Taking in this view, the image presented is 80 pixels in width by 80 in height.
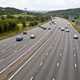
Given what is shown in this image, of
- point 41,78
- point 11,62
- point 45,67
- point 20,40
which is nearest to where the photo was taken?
point 41,78

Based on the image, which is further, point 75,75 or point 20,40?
point 20,40

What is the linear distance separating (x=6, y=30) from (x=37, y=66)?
7722 centimetres

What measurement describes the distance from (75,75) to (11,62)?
14272mm

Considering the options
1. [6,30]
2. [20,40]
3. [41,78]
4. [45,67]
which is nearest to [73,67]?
[45,67]

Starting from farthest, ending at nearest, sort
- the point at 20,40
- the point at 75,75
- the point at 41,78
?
the point at 20,40 < the point at 75,75 < the point at 41,78

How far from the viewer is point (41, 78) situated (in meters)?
32.4

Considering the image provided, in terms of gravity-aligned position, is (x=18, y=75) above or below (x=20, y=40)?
above

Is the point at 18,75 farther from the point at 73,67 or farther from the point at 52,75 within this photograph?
the point at 73,67

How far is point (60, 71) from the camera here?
122 feet

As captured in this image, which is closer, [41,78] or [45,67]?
[41,78]

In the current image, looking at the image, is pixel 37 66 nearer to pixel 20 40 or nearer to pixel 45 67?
pixel 45 67

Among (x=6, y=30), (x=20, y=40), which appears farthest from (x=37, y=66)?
(x=6, y=30)

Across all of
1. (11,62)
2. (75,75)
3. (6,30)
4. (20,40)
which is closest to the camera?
(75,75)

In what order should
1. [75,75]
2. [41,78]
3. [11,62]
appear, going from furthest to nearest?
[11,62]
[75,75]
[41,78]
